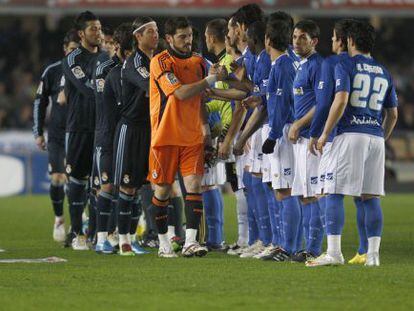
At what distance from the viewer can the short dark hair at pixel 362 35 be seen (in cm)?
1071

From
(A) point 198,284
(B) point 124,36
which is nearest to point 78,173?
(B) point 124,36

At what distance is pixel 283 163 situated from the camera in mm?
11742

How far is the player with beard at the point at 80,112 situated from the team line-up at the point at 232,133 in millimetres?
14

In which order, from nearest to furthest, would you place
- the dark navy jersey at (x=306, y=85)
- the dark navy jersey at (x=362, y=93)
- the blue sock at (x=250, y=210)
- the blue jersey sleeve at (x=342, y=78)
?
the blue jersey sleeve at (x=342, y=78), the dark navy jersey at (x=362, y=93), the dark navy jersey at (x=306, y=85), the blue sock at (x=250, y=210)

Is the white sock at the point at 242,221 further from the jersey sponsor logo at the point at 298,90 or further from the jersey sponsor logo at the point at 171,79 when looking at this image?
the jersey sponsor logo at the point at 298,90

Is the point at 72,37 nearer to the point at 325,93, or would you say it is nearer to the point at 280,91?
the point at 280,91

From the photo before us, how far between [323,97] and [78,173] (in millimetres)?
3975

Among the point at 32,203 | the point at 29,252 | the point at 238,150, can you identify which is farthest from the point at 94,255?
the point at 32,203

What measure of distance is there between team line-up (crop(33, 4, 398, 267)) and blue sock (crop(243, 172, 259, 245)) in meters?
0.01

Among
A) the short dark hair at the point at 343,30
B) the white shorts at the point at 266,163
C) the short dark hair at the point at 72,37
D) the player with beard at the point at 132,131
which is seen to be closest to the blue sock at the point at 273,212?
the white shorts at the point at 266,163

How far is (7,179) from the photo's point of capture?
24984 mm

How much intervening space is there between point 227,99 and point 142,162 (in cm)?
109

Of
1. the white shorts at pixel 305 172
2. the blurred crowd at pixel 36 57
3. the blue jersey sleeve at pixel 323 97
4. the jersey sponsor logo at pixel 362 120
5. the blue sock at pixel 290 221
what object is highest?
the blurred crowd at pixel 36 57

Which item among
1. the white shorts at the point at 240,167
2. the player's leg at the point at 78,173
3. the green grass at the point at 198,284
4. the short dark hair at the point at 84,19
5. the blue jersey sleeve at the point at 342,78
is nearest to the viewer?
the green grass at the point at 198,284
